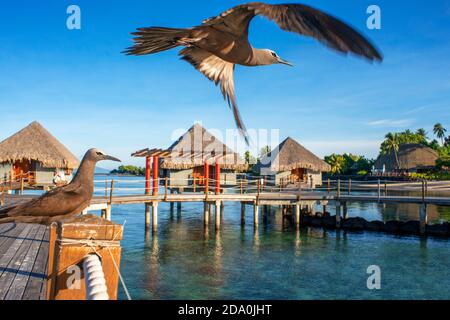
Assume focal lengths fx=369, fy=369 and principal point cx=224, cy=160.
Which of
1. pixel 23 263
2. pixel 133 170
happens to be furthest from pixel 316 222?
pixel 133 170

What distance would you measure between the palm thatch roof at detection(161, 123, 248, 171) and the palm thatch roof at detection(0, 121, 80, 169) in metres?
6.76

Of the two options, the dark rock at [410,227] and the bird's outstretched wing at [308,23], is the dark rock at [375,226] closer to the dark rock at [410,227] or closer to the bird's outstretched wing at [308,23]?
the dark rock at [410,227]

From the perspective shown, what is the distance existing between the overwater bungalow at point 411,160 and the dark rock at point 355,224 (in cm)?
3759

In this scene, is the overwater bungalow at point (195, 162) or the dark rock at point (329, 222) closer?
the dark rock at point (329, 222)

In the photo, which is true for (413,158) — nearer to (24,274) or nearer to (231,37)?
(24,274)

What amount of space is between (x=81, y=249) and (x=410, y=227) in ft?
72.1

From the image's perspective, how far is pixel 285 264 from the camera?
46.4ft

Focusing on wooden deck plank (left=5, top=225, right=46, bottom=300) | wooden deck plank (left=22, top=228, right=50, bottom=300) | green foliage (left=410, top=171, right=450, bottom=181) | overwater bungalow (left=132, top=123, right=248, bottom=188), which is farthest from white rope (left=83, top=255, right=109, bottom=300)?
green foliage (left=410, top=171, right=450, bottom=181)

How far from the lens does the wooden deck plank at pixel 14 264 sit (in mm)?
4219

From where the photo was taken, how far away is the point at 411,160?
5644 cm

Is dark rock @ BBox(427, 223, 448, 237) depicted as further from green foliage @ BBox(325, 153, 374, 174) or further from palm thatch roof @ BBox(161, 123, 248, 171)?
green foliage @ BBox(325, 153, 374, 174)

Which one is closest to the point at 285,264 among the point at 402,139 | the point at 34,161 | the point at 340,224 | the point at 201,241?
the point at 201,241

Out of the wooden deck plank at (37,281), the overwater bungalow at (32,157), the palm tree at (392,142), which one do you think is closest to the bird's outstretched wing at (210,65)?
the wooden deck plank at (37,281)

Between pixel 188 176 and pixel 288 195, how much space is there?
6986 millimetres
